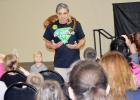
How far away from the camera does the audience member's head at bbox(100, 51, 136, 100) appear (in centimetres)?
284

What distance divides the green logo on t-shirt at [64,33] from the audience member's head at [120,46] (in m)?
0.68

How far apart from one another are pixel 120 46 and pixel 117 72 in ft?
5.02

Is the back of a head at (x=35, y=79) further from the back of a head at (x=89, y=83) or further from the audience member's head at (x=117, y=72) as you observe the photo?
the back of a head at (x=89, y=83)

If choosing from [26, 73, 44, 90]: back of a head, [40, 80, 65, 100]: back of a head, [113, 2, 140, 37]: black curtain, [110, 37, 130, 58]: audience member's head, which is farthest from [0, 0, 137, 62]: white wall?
[40, 80, 65, 100]: back of a head

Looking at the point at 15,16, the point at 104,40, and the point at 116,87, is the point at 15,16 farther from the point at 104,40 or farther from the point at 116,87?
the point at 116,87

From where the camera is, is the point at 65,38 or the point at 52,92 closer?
the point at 52,92

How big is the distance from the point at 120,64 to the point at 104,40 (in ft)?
25.7

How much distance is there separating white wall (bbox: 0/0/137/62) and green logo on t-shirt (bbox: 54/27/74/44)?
233 inches

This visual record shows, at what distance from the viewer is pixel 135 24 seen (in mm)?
10453

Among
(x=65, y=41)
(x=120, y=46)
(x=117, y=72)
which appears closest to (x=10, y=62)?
(x=65, y=41)

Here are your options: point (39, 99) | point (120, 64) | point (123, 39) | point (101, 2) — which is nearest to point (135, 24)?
point (101, 2)

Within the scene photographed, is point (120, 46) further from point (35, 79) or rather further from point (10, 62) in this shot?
point (10, 62)

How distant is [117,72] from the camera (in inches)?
114

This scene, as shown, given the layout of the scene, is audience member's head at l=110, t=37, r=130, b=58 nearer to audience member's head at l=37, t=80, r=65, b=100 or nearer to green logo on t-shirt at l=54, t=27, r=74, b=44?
green logo on t-shirt at l=54, t=27, r=74, b=44
